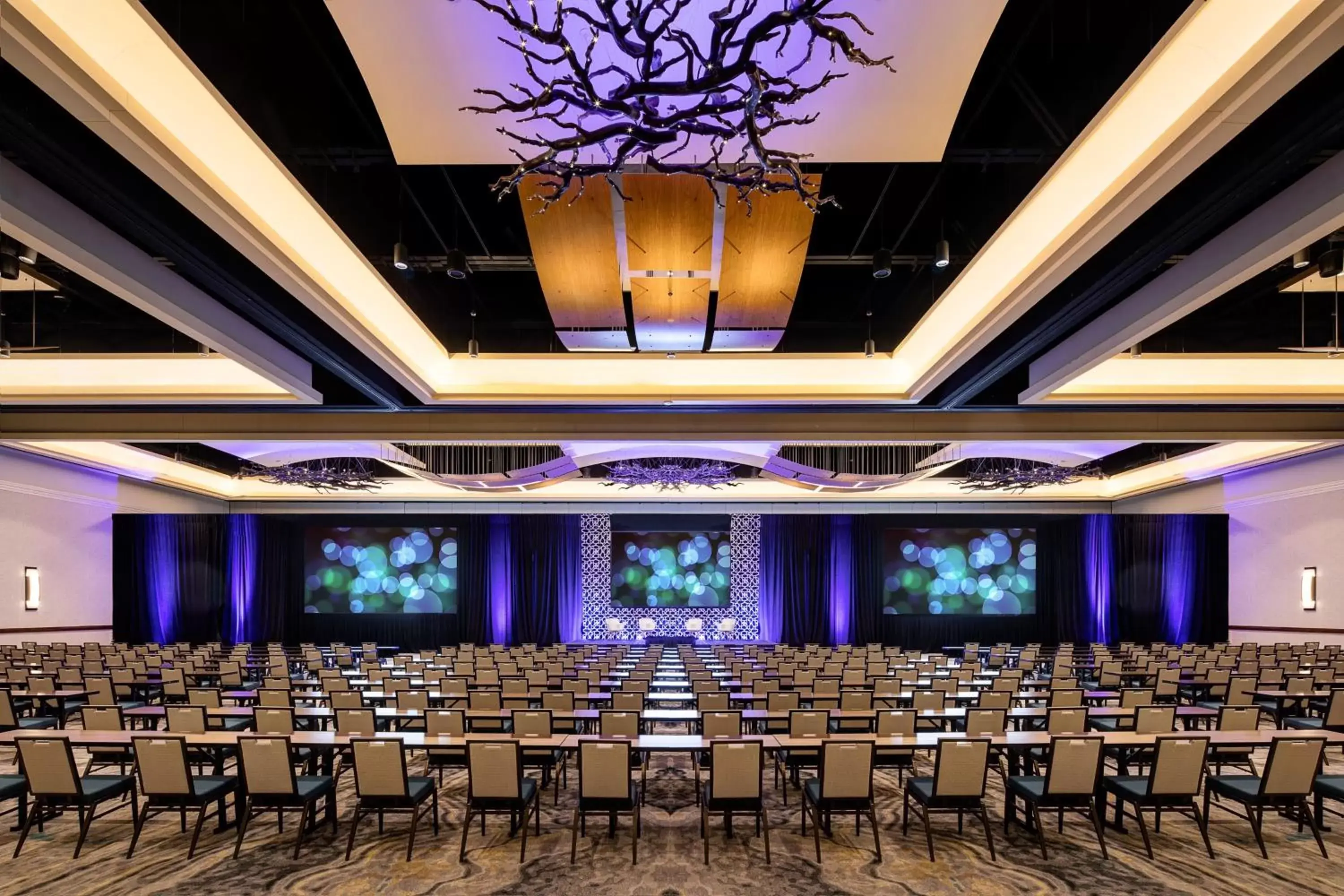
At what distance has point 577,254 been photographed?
6379 mm

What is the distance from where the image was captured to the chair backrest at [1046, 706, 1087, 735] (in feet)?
24.0

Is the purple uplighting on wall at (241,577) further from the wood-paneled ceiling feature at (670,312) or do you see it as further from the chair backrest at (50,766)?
the wood-paneled ceiling feature at (670,312)

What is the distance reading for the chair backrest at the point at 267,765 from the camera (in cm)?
575

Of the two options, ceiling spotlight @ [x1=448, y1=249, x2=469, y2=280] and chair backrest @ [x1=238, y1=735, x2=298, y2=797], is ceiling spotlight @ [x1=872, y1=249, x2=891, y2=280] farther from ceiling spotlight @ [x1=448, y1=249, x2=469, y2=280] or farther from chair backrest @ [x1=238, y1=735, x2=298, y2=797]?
chair backrest @ [x1=238, y1=735, x2=298, y2=797]

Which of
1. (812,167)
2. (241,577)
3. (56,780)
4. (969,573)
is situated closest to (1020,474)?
(969,573)

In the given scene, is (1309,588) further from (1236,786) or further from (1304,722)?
(1236,786)

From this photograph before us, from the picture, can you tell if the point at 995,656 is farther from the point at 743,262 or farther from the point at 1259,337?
the point at 743,262

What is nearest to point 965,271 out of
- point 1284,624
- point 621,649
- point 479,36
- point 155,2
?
point 479,36

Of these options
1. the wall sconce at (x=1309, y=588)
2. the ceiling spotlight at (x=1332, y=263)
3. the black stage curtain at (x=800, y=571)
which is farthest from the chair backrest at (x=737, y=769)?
the black stage curtain at (x=800, y=571)

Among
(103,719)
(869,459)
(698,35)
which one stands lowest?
(103,719)

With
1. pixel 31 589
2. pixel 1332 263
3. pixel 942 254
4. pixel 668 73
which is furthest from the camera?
pixel 31 589

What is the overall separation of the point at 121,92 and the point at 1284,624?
20148 millimetres

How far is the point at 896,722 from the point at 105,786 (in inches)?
240

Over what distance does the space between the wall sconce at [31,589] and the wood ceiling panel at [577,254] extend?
1446cm
